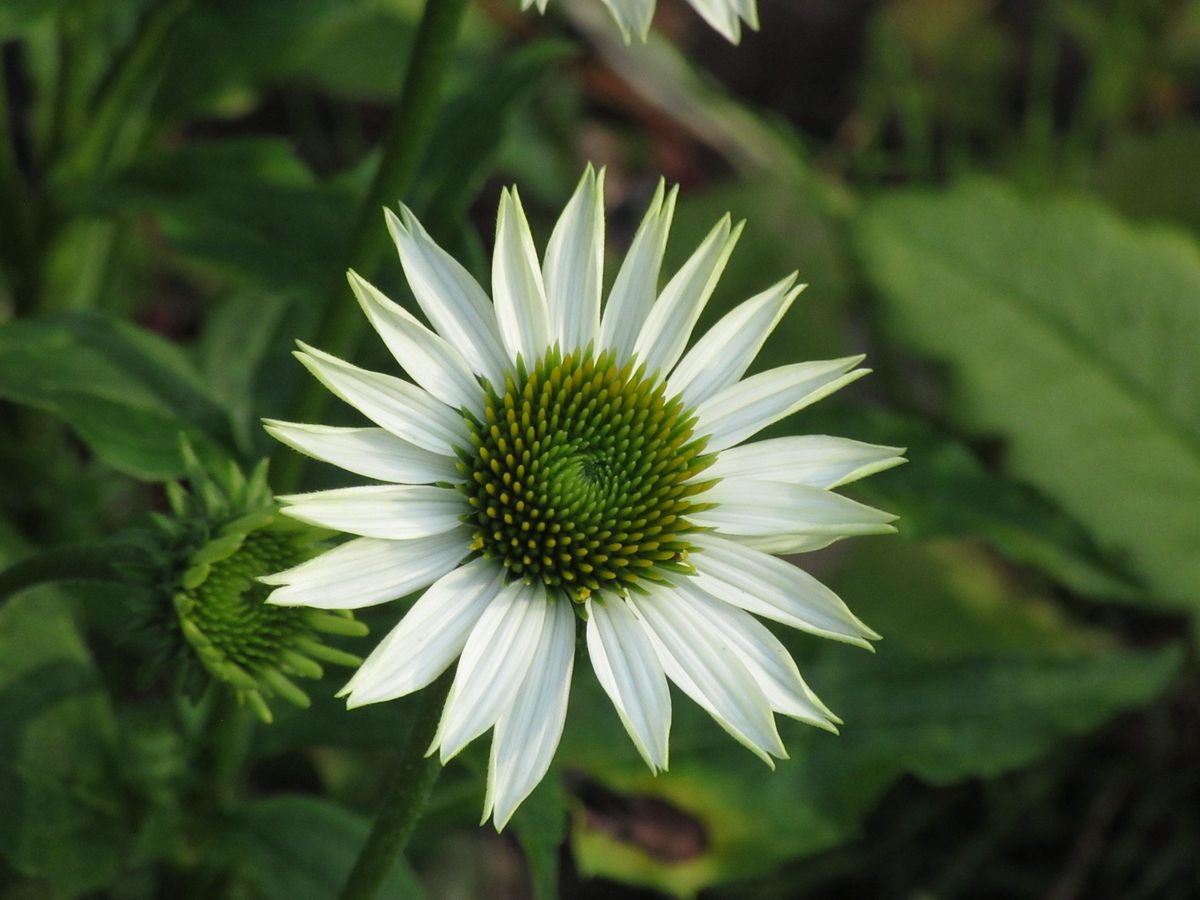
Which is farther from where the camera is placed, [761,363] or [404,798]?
[761,363]

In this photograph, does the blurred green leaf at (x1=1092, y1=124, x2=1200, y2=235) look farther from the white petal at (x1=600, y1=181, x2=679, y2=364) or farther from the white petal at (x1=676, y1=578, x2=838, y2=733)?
the white petal at (x1=676, y1=578, x2=838, y2=733)

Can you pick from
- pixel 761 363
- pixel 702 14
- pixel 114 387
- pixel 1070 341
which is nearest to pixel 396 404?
pixel 702 14

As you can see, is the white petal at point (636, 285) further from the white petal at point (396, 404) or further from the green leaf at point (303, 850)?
the green leaf at point (303, 850)

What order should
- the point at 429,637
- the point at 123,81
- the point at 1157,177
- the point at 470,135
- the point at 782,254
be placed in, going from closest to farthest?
1. the point at 429,637
2. the point at 470,135
3. the point at 123,81
4. the point at 782,254
5. the point at 1157,177

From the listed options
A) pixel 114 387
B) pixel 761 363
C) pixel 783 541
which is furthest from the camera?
pixel 761 363

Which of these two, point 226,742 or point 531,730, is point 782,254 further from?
point 531,730

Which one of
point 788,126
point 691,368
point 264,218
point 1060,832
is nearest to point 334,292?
point 264,218
